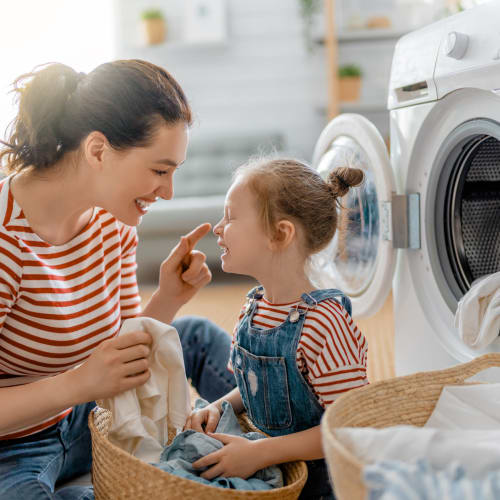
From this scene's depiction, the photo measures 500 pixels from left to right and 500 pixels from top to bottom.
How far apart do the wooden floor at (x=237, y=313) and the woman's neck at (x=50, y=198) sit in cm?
106

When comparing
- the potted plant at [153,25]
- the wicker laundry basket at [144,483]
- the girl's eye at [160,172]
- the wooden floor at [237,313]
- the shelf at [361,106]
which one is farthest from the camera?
the potted plant at [153,25]

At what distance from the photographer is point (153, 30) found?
3957 millimetres

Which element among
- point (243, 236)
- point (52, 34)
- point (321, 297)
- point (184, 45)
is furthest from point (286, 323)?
point (52, 34)

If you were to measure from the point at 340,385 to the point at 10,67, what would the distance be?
11.1 feet

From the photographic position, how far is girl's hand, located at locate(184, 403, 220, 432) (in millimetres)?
1092

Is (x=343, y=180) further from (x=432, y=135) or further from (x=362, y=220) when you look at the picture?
(x=362, y=220)

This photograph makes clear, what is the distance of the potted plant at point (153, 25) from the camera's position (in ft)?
12.9

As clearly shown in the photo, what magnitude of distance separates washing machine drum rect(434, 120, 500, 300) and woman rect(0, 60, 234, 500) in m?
0.53

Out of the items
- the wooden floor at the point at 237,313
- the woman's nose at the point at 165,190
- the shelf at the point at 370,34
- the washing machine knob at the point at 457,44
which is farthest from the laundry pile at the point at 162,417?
the shelf at the point at 370,34

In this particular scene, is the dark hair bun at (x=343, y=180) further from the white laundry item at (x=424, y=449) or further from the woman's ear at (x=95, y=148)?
the white laundry item at (x=424, y=449)

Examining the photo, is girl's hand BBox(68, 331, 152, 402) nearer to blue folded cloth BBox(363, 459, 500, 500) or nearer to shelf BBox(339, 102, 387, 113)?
blue folded cloth BBox(363, 459, 500, 500)

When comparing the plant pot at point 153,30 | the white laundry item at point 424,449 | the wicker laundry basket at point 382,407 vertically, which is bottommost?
the wicker laundry basket at point 382,407

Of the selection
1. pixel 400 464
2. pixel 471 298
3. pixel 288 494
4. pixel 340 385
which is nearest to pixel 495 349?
pixel 471 298

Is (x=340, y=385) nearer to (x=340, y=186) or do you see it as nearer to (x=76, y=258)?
(x=340, y=186)
